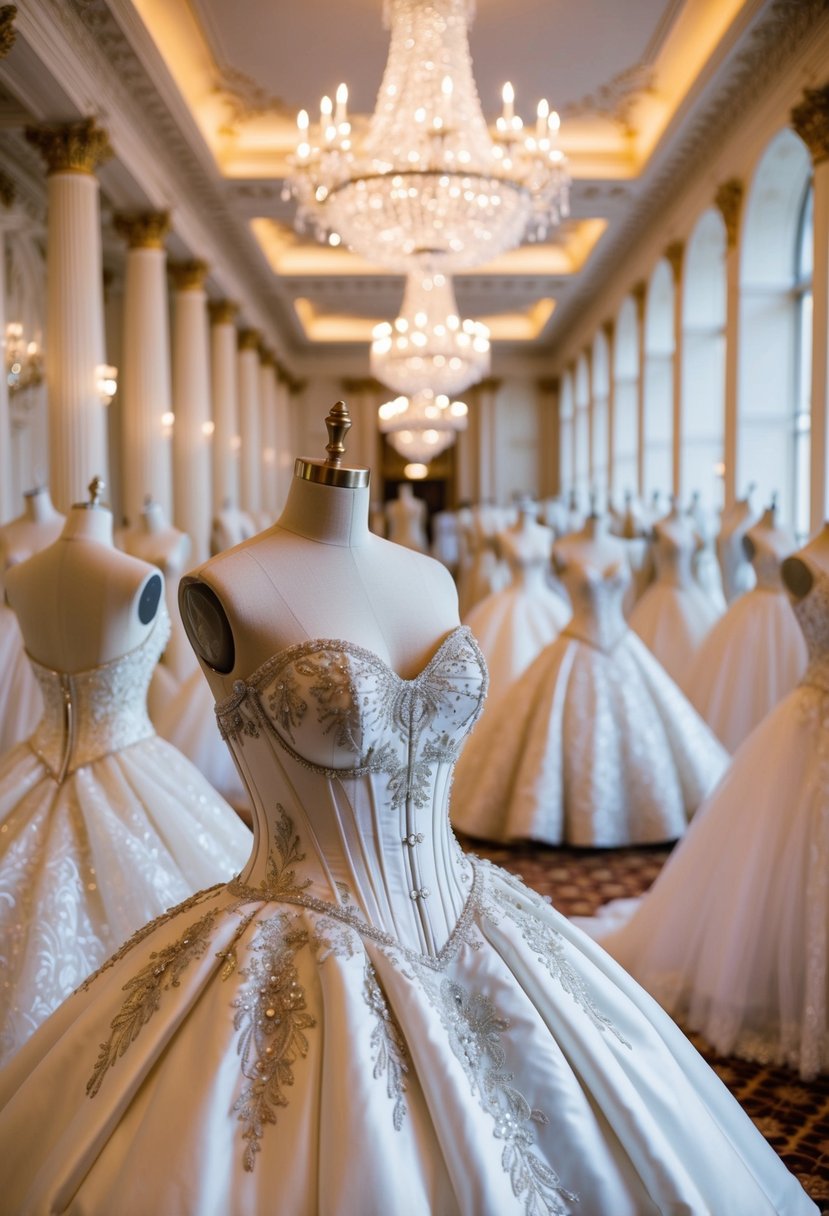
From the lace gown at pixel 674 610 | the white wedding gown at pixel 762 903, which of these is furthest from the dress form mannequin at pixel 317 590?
the lace gown at pixel 674 610

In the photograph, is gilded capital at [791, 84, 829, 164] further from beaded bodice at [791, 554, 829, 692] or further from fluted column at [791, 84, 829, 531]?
beaded bodice at [791, 554, 829, 692]

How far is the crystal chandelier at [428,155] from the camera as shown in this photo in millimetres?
6355

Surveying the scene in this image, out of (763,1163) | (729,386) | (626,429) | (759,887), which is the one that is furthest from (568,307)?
(763,1163)

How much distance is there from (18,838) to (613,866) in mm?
2891

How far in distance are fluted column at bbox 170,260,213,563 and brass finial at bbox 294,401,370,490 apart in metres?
9.93

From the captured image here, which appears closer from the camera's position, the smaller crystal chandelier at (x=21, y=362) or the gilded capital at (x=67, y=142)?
the gilded capital at (x=67, y=142)

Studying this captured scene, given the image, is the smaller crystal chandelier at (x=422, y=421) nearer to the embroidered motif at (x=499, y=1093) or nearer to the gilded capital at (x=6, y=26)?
the gilded capital at (x=6, y=26)

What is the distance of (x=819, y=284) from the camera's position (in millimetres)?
7363

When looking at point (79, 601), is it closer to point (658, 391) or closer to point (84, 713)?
point (84, 713)

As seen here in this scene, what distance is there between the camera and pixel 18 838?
250 centimetres

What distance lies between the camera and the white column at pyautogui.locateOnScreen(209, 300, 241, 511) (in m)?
13.7

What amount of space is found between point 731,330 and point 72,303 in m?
5.52

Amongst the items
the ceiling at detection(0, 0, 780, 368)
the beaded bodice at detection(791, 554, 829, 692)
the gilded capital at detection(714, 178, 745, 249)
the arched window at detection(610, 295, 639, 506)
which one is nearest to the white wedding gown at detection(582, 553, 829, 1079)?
the beaded bodice at detection(791, 554, 829, 692)

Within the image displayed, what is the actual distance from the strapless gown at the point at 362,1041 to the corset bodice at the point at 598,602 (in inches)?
139
